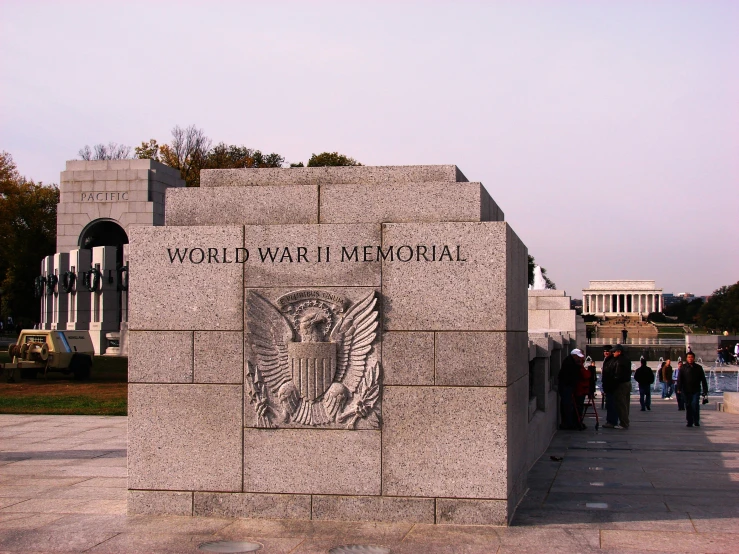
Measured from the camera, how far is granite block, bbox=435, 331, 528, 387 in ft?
24.1

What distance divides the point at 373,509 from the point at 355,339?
1.47 meters

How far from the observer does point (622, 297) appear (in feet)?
527

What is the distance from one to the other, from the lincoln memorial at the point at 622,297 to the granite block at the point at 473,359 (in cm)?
15725

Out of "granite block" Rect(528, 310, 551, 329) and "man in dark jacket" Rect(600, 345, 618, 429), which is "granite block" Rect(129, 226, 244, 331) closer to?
"man in dark jacket" Rect(600, 345, 618, 429)

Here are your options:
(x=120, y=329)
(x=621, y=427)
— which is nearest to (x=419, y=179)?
(x=621, y=427)

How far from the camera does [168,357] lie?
25.7 ft

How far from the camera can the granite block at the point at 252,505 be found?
298 inches

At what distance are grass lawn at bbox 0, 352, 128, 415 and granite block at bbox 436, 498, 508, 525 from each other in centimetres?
1140

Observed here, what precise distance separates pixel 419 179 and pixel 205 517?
11.7 feet

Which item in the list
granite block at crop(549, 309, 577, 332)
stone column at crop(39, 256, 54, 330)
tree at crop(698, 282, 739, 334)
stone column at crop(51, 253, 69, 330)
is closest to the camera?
granite block at crop(549, 309, 577, 332)

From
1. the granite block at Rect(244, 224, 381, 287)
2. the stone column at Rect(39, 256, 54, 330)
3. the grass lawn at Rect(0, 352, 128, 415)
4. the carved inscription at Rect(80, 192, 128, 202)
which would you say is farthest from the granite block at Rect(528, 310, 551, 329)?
the stone column at Rect(39, 256, 54, 330)

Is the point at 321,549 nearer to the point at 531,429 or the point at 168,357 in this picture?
the point at 168,357

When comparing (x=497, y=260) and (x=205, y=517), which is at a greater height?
(x=497, y=260)

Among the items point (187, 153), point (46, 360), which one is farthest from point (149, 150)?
point (46, 360)
